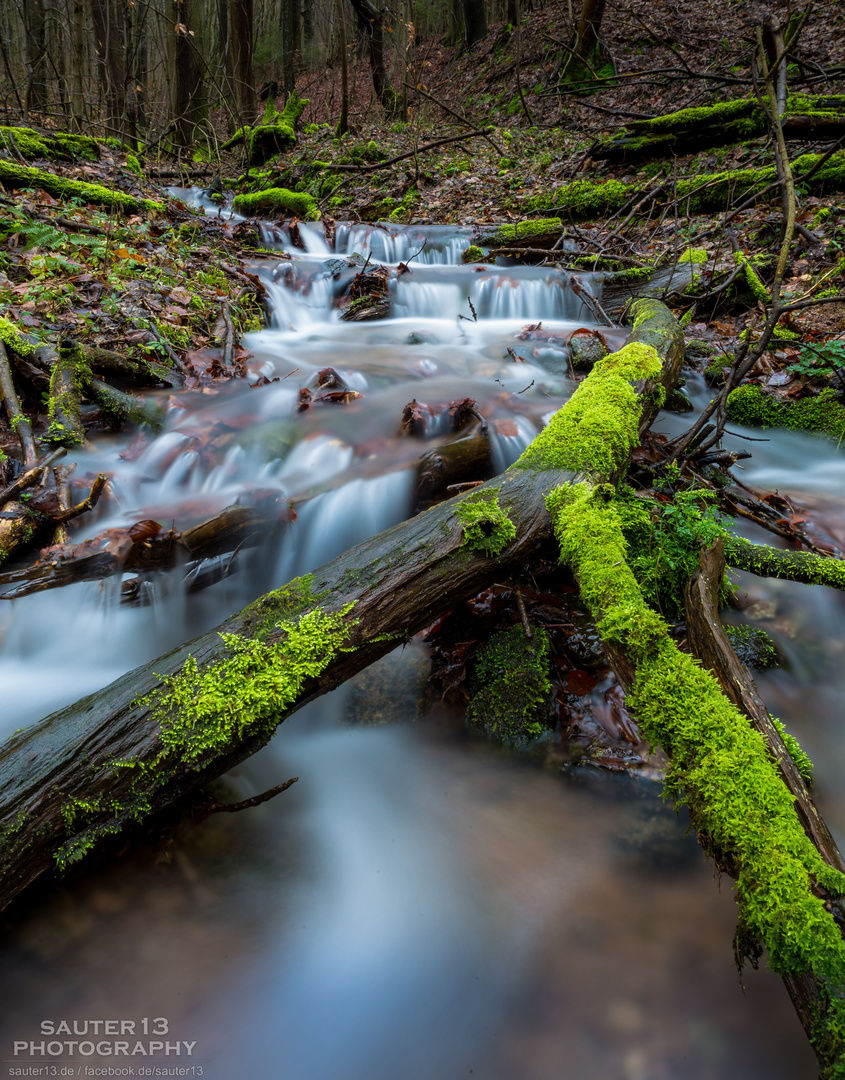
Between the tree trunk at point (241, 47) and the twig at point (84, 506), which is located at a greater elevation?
the tree trunk at point (241, 47)

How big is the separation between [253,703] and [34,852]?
74cm

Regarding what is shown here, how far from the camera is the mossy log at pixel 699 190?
7031 millimetres

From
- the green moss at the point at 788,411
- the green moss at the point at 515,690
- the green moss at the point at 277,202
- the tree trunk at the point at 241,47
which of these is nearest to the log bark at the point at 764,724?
the green moss at the point at 515,690

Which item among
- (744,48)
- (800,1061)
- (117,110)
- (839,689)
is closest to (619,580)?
(800,1061)

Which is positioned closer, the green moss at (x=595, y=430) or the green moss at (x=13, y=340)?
the green moss at (x=595, y=430)

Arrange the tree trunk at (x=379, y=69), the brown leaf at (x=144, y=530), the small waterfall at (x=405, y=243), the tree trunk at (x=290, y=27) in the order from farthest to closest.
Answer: the tree trunk at (x=290, y=27)
the tree trunk at (x=379, y=69)
the small waterfall at (x=405, y=243)
the brown leaf at (x=144, y=530)

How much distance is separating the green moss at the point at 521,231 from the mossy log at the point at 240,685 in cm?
746

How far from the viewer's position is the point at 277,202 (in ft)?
35.1

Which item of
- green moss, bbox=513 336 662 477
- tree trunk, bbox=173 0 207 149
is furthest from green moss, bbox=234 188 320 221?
green moss, bbox=513 336 662 477

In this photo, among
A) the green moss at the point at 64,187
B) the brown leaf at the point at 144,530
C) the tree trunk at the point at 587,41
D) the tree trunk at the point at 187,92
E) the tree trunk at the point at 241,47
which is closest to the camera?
the brown leaf at the point at 144,530

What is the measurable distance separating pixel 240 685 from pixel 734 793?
145 cm

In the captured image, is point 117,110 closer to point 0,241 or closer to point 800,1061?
point 0,241

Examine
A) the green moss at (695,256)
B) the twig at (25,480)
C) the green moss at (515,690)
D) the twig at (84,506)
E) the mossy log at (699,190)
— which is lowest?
the green moss at (515,690)

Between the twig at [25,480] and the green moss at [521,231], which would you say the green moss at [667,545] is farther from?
the green moss at [521,231]
